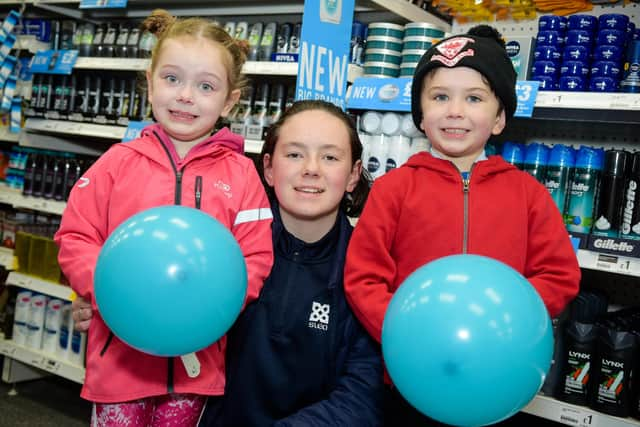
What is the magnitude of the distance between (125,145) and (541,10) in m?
1.95

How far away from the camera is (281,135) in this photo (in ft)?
5.59

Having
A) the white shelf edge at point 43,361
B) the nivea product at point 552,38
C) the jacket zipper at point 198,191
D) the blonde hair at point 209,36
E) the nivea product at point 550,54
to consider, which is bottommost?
the white shelf edge at point 43,361

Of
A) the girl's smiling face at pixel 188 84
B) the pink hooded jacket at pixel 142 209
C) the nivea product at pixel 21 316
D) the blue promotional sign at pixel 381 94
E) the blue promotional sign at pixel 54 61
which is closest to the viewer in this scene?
the pink hooded jacket at pixel 142 209

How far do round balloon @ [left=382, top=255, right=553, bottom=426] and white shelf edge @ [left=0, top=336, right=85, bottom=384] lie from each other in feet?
9.28

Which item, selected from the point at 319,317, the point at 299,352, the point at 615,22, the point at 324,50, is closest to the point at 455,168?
the point at 319,317

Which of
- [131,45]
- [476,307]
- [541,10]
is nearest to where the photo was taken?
[476,307]

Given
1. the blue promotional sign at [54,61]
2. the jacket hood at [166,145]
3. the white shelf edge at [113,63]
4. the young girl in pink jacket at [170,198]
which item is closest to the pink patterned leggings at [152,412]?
the young girl in pink jacket at [170,198]

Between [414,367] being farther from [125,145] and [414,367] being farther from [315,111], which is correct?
[125,145]

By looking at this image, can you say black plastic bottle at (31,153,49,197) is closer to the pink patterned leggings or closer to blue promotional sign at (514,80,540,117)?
the pink patterned leggings

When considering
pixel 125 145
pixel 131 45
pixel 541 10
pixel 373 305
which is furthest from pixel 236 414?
A: pixel 131 45

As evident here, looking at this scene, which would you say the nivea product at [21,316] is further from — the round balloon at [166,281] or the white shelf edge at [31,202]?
the round balloon at [166,281]

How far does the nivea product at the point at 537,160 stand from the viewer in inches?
91.2

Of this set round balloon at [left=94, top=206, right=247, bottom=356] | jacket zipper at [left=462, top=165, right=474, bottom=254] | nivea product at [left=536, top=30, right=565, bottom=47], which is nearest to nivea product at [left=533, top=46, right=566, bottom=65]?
nivea product at [left=536, top=30, right=565, bottom=47]

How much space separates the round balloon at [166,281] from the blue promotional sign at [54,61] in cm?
253
